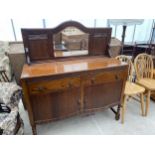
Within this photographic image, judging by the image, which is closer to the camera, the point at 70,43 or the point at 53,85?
the point at 53,85

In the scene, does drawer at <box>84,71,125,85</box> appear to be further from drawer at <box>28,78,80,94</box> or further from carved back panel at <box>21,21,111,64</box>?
carved back panel at <box>21,21,111,64</box>

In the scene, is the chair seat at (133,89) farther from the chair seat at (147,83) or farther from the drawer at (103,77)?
the drawer at (103,77)

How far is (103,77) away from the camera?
62.5 inches

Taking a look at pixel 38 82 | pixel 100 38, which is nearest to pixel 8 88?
pixel 38 82

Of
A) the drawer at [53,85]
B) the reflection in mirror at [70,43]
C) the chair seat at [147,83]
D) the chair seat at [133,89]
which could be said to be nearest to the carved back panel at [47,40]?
the reflection in mirror at [70,43]

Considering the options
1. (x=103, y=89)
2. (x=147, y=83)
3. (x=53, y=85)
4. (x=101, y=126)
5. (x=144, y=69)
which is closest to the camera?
(x=53, y=85)

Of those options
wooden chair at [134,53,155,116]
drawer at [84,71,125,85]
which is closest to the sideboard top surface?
drawer at [84,71,125,85]

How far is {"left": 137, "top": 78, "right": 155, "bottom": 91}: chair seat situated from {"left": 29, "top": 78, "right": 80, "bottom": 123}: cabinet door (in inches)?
45.0

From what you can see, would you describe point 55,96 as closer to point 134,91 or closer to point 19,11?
point 19,11

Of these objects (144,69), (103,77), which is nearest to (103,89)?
(103,77)

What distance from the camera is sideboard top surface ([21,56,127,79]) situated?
138 centimetres

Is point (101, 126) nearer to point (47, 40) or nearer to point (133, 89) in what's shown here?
point (133, 89)

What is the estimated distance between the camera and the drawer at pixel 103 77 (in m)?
1.53

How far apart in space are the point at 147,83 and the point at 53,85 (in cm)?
153
